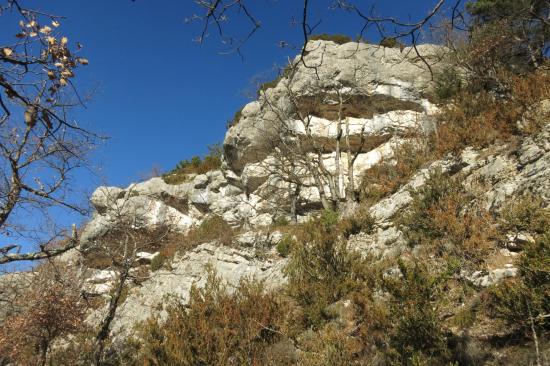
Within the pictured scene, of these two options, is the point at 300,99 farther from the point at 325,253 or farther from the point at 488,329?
the point at 488,329

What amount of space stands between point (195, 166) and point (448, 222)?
1821 centimetres

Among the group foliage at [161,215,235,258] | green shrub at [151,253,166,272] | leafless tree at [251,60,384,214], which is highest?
leafless tree at [251,60,384,214]

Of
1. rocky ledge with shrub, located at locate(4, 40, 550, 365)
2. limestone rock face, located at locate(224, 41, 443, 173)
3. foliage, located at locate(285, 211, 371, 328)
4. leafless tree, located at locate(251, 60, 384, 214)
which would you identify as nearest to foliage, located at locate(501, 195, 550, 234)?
rocky ledge with shrub, located at locate(4, 40, 550, 365)

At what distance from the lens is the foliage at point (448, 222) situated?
6312 millimetres

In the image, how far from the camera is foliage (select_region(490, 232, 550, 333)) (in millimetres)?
3996

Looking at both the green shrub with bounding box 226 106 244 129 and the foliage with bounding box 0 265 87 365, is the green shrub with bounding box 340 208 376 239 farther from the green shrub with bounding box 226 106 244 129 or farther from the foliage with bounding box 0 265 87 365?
the green shrub with bounding box 226 106 244 129

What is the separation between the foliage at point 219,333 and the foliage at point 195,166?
14.5m

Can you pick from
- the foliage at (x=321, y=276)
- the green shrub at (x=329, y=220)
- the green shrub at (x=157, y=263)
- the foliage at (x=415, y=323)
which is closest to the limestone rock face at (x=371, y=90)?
the green shrub at (x=329, y=220)

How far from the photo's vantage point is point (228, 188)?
18859 millimetres

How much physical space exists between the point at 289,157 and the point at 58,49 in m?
14.0

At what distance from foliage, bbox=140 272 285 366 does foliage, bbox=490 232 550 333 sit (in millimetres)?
3338

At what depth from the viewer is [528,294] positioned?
414 cm

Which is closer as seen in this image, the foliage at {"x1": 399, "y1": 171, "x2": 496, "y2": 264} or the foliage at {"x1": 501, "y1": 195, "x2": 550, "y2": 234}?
the foliage at {"x1": 501, "y1": 195, "x2": 550, "y2": 234}

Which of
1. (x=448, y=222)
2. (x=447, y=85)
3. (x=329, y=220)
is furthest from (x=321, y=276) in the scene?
(x=447, y=85)
